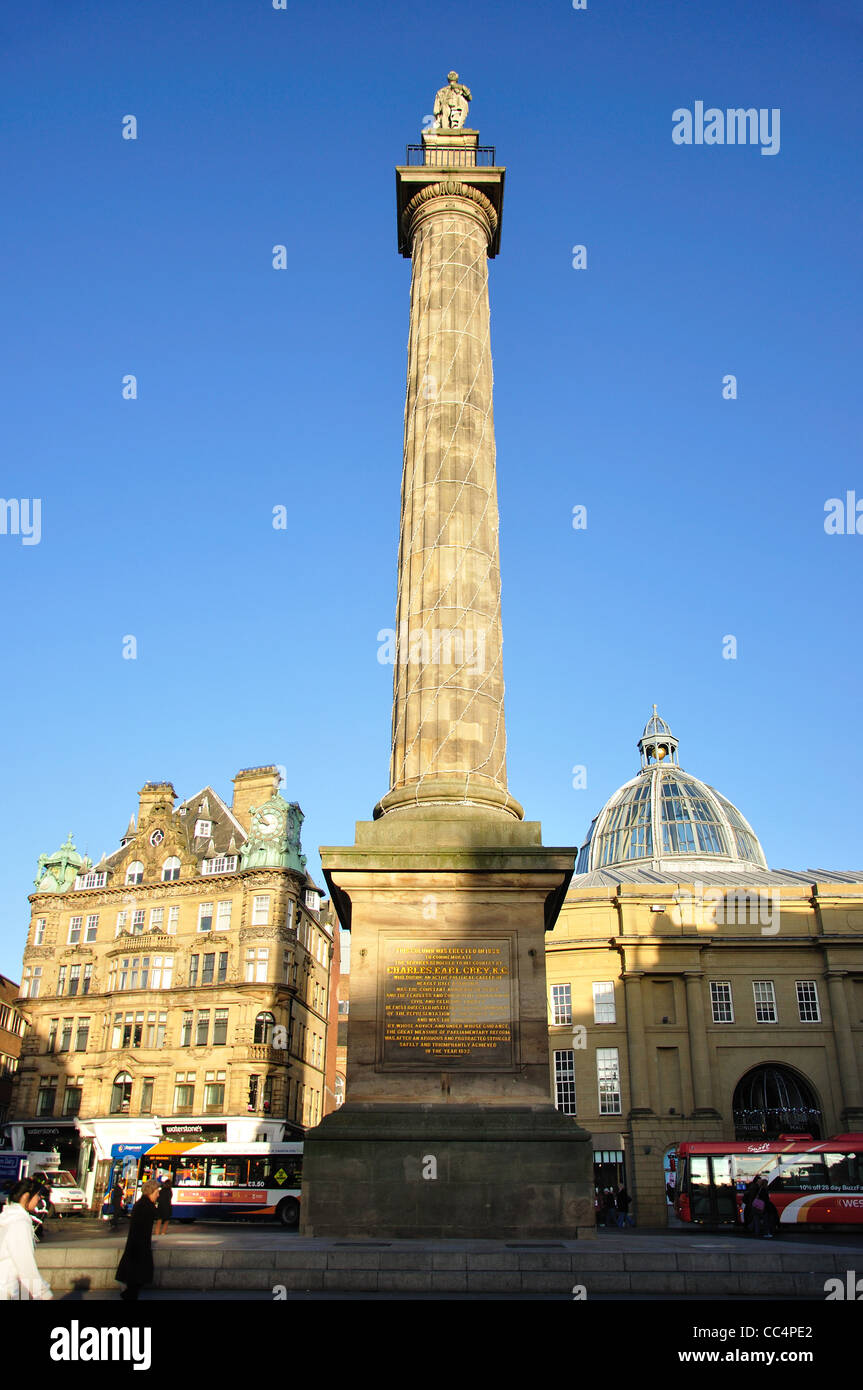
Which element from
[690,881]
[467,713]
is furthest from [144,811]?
[467,713]

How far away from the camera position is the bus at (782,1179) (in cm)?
3622

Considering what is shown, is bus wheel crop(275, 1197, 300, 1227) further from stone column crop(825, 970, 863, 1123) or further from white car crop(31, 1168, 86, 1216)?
stone column crop(825, 970, 863, 1123)

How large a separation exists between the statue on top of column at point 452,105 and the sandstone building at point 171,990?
40.8 metres

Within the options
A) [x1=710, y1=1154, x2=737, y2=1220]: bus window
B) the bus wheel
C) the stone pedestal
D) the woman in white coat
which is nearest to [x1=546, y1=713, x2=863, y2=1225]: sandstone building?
[x1=710, y1=1154, x2=737, y2=1220]: bus window

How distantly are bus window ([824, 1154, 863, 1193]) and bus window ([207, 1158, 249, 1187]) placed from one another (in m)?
20.6

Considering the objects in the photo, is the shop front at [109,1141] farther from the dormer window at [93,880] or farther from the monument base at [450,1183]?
the monument base at [450,1183]

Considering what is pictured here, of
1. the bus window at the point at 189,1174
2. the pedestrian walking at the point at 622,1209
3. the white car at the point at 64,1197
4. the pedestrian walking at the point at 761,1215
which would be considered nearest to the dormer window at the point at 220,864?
the white car at the point at 64,1197

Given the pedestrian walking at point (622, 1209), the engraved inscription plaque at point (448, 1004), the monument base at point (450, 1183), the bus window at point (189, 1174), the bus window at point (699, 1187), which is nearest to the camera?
the monument base at point (450, 1183)

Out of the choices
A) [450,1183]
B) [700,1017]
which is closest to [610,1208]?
[700,1017]

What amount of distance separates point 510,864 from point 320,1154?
4.78 meters

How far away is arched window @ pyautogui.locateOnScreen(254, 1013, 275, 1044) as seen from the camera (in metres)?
54.6

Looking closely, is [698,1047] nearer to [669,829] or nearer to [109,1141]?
[669,829]

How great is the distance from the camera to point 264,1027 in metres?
54.8
